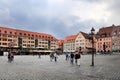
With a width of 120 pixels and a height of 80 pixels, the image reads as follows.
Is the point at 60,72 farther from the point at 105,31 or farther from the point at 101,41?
the point at 101,41

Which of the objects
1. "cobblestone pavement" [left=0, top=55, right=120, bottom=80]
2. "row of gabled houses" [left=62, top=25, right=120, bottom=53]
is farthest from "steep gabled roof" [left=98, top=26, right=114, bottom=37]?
"cobblestone pavement" [left=0, top=55, right=120, bottom=80]

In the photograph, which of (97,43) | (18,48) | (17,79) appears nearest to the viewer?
(17,79)

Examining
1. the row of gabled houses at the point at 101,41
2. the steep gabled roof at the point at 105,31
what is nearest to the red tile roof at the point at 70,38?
the row of gabled houses at the point at 101,41

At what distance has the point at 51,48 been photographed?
13825 cm

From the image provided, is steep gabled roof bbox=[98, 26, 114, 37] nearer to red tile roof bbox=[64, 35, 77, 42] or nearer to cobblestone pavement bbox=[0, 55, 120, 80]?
red tile roof bbox=[64, 35, 77, 42]

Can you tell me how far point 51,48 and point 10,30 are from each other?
32.5m

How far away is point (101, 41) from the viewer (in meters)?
123

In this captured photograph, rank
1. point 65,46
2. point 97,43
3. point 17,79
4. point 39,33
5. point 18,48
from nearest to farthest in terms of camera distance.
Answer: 1. point 17,79
2. point 18,48
3. point 97,43
4. point 39,33
5. point 65,46

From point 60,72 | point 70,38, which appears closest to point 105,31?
point 70,38

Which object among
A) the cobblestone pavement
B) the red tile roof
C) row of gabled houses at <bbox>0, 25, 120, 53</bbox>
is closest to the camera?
the cobblestone pavement

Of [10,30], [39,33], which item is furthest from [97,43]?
[10,30]

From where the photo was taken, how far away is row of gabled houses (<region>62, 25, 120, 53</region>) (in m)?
112

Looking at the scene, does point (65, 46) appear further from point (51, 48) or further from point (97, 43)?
point (97, 43)

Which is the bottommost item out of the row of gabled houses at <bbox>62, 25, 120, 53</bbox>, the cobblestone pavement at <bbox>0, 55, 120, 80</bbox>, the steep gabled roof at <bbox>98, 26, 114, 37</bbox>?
the cobblestone pavement at <bbox>0, 55, 120, 80</bbox>
